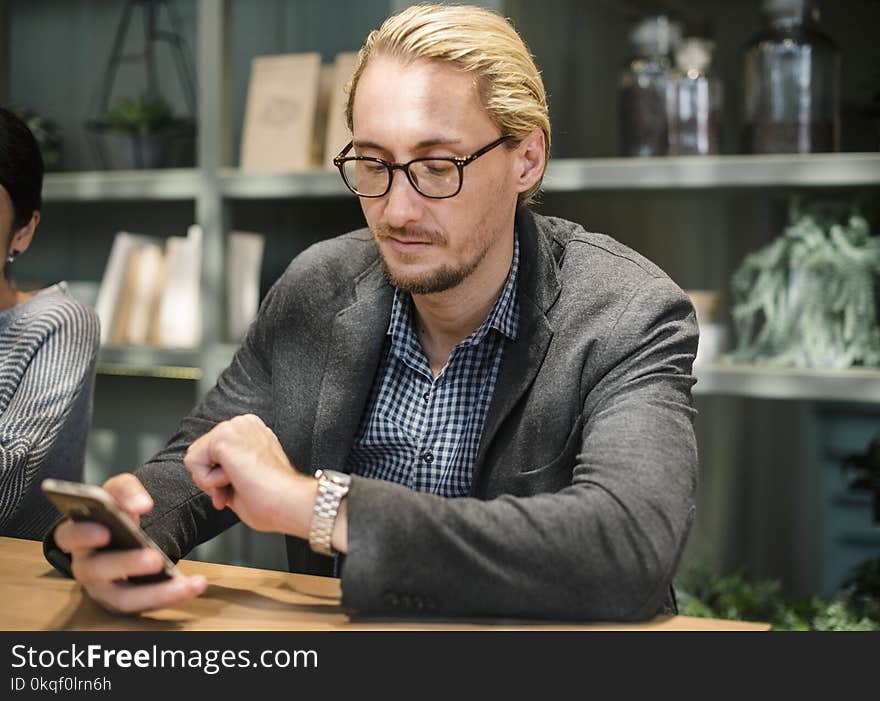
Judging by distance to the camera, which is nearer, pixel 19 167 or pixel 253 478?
pixel 253 478

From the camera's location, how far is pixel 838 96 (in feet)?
7.58

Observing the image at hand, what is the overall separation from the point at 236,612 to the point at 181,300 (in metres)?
1.96

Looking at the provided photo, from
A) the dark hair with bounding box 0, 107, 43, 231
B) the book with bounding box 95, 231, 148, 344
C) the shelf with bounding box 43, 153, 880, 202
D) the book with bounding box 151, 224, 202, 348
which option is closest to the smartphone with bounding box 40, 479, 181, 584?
the dark hair with bounding box 0, 107, 43, 231

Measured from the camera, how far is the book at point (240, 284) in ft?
9.05

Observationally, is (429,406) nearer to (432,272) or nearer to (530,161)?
(432,272)

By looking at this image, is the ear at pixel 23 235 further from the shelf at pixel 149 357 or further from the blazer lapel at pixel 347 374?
the shelf at pixel 149 357

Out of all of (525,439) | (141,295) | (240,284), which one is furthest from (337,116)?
(525,439)

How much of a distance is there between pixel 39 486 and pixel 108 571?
741 mm

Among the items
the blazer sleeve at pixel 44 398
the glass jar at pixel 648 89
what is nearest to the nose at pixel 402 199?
the blazer sleeve at pixel 44 398

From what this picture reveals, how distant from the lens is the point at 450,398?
1.43 meters

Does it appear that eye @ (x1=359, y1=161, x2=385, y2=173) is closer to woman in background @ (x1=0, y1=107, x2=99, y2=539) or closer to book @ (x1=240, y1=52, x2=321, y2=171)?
woman in background @ (x1=0, y1=107, x2=99, y2=539)

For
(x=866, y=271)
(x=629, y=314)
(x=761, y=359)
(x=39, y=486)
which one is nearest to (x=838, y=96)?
(x=866, y=271)
